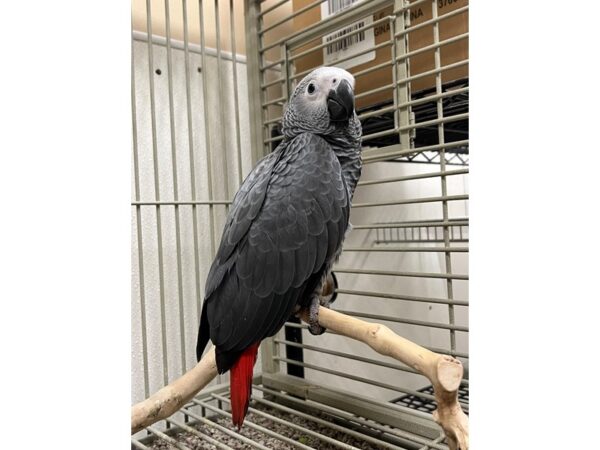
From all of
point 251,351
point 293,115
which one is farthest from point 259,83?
point 251,351

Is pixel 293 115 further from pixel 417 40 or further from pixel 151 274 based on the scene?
pixel 151 274

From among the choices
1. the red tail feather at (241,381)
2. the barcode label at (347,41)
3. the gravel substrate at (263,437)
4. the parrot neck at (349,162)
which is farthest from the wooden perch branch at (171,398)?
the barcode label at (347,41)

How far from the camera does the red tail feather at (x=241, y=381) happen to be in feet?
1.94

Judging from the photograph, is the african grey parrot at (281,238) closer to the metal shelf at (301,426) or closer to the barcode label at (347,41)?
the metal shelf at (301,426)

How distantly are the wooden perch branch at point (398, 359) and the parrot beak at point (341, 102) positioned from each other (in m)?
0.31

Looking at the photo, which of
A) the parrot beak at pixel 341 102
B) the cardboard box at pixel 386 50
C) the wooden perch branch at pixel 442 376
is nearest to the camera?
the wooden perch branch at pixel 442 376

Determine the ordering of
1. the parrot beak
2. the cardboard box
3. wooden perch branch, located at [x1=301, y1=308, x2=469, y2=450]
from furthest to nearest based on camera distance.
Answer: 1. the cardboard box
2. the parrot beak
3. wooden perch branch, located at [x1=301, y1=308, x2=469, y2=450]

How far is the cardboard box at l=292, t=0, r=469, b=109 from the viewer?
0.85 metres

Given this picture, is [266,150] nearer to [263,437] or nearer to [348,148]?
[348,148]

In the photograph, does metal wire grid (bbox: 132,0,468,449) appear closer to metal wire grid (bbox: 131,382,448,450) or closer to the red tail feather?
metal wire grid (bbox: 131,382,448,450)

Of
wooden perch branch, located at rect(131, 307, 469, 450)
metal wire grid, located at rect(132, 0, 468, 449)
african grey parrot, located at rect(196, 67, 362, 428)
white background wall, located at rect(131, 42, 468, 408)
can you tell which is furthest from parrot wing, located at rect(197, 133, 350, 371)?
white background wall, located at rect(131, 42, 468, 408)

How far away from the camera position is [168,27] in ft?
3.12

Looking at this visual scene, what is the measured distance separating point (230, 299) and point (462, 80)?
0.71 metres

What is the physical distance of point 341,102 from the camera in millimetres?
570
